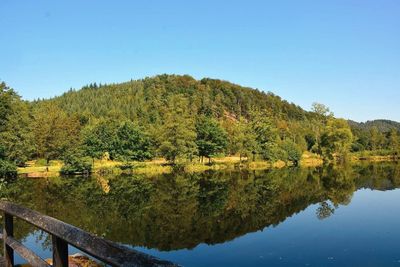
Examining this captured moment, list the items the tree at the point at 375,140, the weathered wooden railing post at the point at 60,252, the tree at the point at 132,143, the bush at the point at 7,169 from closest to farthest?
the weathered wooden railing post at the point at 60,252 → the bush at the point at 7,169 → the tree at the point at 132,143 → the tree at the point at 375,140

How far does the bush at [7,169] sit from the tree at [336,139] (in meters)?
75.3

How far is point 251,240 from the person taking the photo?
23.7m

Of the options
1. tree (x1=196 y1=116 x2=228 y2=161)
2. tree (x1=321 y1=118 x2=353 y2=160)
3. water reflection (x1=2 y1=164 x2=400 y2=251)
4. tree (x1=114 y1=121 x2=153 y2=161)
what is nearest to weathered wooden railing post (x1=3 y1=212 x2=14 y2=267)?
water reflection (x1=2 y1=164 x2=400 y2=251)

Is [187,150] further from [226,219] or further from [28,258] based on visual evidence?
[28,258]

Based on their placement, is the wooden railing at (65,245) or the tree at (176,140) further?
the tree at (176,140)

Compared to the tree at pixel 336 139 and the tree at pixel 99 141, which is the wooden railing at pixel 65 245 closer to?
the tree at pixel 99 141

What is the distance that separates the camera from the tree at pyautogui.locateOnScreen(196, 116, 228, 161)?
8586cm

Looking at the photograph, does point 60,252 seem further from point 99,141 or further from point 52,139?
point 99,141

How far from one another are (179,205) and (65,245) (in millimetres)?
31712

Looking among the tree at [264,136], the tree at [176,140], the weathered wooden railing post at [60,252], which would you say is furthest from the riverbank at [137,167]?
the weathered wooden railing post at [60,252]

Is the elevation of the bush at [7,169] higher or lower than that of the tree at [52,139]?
lower

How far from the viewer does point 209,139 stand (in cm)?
8781

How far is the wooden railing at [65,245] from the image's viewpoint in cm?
268

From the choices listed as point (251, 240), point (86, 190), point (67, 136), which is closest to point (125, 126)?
point (67, 136)
